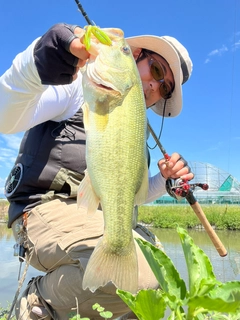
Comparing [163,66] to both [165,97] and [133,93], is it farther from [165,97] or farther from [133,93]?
[133,93]

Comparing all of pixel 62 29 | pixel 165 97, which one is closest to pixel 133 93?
pixel 62 29

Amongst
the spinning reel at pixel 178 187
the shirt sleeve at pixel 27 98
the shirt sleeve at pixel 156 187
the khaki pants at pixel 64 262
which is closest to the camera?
the shirt sleeve at pixel 27 98

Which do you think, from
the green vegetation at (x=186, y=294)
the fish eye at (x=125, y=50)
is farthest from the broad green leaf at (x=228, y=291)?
the fish eye at (x=125, y=50)

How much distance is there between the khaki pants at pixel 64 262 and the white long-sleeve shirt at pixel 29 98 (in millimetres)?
730

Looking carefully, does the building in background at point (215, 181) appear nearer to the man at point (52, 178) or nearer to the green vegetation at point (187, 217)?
the green vegetation at point (187, 217)

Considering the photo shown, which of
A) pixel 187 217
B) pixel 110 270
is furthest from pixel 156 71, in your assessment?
pixel 187 217

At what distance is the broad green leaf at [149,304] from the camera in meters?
0.95

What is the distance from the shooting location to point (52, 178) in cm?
291

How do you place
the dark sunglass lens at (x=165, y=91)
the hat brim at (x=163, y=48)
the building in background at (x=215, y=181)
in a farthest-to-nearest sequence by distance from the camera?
the building in background at (x=215, y=181) < the dark sunglass lens at (x=165, y=91) < the hat brim at (x=163, y=48)

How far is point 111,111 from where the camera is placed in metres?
2.04

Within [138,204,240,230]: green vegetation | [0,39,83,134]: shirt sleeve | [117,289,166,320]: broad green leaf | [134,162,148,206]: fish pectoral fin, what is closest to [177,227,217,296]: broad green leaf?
[117,289,166,320]: broad green leaf

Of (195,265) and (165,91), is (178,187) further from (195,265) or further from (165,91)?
(195,265)

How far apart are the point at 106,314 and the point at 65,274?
0.96 metres

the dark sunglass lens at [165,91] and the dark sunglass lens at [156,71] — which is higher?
the dark sunglass lens at [156,71]
